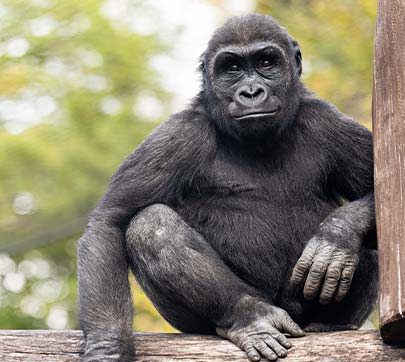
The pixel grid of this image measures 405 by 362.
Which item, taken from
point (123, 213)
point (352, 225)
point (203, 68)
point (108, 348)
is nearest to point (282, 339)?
point (352, 225)

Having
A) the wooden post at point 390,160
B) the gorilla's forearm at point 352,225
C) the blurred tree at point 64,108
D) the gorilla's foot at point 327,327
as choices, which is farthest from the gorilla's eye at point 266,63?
the blurred tree at point 64,108

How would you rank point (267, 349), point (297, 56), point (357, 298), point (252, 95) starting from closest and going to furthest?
point (267, 349) → point (252, 95) → point (357, 298) → point (297, 56)

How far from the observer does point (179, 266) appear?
17.2 feet

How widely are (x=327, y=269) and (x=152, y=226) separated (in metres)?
1.05

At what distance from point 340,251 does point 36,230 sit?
4.45 meters

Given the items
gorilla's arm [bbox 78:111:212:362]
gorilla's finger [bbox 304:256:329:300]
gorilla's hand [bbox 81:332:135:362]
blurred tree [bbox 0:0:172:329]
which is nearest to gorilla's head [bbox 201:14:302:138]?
gorilla's arm [bbox 78:111:212:362]

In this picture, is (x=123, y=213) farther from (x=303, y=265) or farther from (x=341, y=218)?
(x=341, y=218)

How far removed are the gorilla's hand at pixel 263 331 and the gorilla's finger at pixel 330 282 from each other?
25 cm

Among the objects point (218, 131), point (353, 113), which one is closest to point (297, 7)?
point (353, 113)

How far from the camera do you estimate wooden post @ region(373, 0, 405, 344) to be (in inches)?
177

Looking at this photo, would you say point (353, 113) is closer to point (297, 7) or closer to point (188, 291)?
point (297, 7)

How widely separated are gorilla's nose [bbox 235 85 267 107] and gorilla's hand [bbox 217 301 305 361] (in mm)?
1215

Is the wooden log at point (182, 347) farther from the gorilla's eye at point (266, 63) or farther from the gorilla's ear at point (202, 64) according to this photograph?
the gorilla's ear at point (202, 64)

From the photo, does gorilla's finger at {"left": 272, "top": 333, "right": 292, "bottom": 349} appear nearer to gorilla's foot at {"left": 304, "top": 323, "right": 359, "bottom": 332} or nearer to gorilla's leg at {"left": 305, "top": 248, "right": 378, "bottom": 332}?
gorilla's foot at {"left": 304, "top": 323, "right": 359, "bottom": 332}
